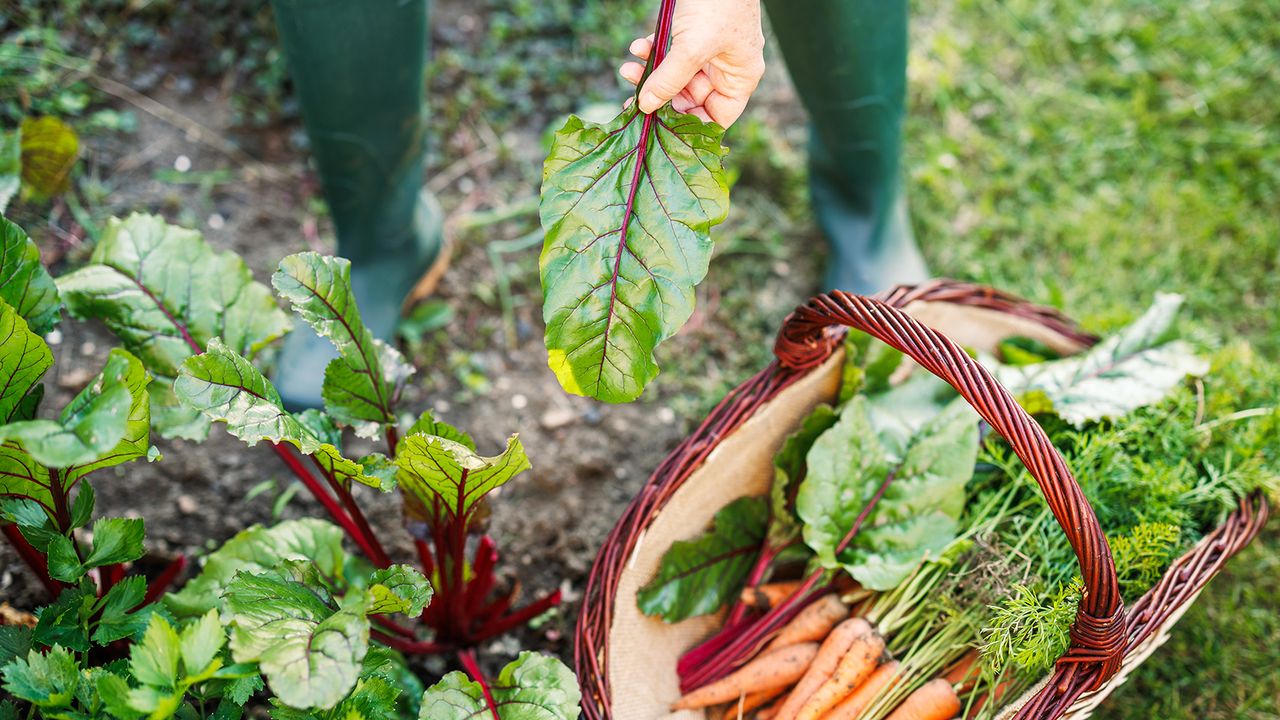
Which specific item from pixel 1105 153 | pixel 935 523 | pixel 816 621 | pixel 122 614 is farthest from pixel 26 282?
pixel 1105 153

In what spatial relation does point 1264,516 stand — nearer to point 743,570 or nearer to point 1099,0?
point 743,570

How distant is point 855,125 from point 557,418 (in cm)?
93

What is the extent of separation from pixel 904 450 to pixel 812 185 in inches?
34.9

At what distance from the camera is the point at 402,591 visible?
1.34 metres

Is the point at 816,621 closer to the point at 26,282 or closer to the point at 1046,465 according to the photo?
the point at 1046,465

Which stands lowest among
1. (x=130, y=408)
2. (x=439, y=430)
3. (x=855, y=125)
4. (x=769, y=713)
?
(x=769, y=713)

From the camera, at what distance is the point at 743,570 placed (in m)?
1.81

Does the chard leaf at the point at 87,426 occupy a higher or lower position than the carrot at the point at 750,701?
higher

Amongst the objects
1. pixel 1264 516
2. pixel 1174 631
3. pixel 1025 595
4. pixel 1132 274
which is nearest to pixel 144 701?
pixel 1025 595

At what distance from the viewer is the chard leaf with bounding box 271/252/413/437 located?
1.39m

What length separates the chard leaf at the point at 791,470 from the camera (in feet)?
5.66

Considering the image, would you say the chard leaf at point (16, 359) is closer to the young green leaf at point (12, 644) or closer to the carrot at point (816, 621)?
the young green leaf at point (12, 644)

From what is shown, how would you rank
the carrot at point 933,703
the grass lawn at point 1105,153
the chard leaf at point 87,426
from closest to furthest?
the chard leaf at point 87,426, the carrot at point 933,703, the grass lawn at point 1105,153

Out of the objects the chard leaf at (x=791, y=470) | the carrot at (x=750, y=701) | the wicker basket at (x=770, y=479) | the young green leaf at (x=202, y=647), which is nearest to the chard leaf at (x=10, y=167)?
the young green leaf at (x=202, y=647)
